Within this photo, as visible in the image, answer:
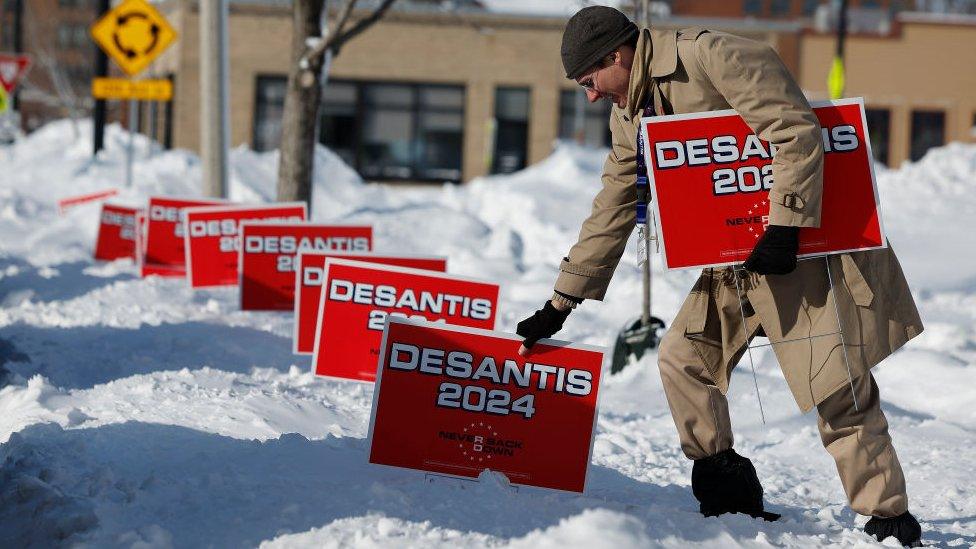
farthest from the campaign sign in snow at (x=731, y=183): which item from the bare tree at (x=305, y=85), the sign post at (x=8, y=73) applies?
the sign post at (x=8, y=73)

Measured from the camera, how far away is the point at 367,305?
6.48m

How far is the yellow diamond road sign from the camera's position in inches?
624

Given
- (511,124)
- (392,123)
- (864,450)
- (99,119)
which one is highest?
(864,450)

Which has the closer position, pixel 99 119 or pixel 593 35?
pixel 593 35

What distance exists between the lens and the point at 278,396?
6062 mm

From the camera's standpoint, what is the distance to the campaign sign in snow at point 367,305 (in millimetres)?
6305

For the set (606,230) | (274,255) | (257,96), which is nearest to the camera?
(606,230)

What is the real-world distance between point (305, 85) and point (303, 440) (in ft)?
30.1

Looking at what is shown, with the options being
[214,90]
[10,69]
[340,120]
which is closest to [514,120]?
[340,120]

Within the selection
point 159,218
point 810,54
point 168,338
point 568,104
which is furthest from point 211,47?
point 810,54

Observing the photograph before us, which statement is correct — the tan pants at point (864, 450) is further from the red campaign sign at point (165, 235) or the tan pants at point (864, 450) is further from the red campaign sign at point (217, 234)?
the red campaign sign at point (165, 235)

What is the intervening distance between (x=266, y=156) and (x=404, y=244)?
7420 millimetres

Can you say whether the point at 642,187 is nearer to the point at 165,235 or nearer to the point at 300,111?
the point at 165,235

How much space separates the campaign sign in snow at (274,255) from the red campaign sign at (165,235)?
2.54 meters
